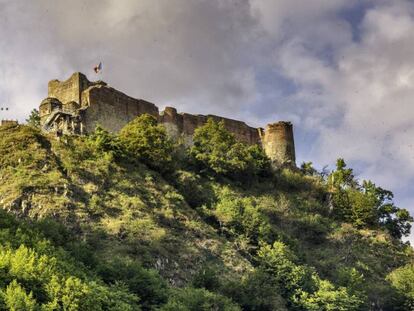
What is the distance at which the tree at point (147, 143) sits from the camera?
164 feet

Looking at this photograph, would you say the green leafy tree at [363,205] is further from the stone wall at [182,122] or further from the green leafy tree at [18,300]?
the green leafy tree at [18,300]

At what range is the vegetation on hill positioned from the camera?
32562 millimetres

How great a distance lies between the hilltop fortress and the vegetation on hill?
118 inches

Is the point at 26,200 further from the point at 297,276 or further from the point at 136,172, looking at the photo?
the point at 297,276

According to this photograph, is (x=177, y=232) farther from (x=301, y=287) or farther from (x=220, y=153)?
(x=220, y=153)

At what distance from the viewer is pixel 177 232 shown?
4334cm

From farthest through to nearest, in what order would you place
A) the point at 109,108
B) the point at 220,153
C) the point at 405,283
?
the point at 220,153
the point at 109,108
the point at 405,283

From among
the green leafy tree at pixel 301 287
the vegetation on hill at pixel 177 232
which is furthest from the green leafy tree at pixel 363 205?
the green leafy tree at pixel 301 287

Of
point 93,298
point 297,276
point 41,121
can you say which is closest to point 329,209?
point 297,276

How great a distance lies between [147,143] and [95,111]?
19.5 feet

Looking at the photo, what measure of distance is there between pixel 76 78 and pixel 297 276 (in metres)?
25.1

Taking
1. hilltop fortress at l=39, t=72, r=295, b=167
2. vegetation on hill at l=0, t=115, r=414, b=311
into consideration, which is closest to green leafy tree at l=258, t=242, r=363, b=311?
vegetation on hill at l=0, t=115, r=414, b=311

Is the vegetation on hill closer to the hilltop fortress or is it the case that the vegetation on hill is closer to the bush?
the bush

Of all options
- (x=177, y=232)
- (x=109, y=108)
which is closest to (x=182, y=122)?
(x=109, y=108)
